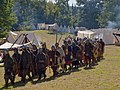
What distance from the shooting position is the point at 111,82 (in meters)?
17.2

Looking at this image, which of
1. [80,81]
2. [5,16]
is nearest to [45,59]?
[80,81]

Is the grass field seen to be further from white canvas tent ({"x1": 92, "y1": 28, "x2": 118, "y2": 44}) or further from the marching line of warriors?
white canvas tent ({"x1": 92, "y1": 28, "x2": 118, "y2": 44})

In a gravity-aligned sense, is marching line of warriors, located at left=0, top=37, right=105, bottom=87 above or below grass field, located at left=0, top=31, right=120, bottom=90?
above

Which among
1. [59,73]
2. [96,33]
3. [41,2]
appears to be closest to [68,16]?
[41,2]

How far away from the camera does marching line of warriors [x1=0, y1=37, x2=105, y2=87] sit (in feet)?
55.6

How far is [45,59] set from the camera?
59.0 ft

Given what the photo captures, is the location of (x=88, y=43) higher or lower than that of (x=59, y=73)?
higher

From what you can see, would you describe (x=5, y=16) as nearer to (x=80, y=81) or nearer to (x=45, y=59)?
(x=45, y=59)

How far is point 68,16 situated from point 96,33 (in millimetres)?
45253

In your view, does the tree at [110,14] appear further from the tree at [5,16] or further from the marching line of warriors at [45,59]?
the marching line of warriors at [45,59]

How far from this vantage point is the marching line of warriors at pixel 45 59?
55.6 ft

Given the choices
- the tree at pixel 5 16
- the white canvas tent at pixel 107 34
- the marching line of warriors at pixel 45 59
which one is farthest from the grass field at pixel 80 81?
the white canvas tent at pixel 107 34

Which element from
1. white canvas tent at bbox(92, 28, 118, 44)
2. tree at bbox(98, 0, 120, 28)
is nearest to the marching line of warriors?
white canvas tent at bbox(92, 28, 118, 44)

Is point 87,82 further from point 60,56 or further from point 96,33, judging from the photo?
point 96,33
